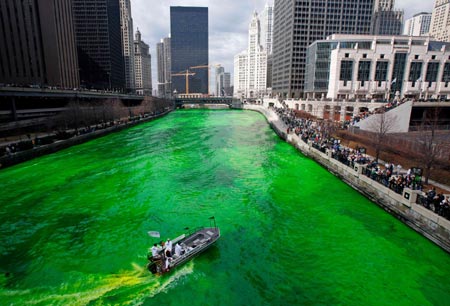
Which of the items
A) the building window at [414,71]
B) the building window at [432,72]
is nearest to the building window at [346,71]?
the building window at [414,71]

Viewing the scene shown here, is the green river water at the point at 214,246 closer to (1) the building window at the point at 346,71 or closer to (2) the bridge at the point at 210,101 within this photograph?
(1) the building window at the point at 346,71

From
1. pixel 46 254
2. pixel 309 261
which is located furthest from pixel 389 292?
pixel 46 254

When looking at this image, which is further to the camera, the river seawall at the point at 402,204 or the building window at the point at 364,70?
the building window at the point at 364,70

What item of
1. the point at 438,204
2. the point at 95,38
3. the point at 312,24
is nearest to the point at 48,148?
the point at 438,204

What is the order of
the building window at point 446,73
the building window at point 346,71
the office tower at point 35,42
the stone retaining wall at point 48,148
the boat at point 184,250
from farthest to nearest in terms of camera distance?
the office tower at point 35,42 < the building window at point 346,71 < the building window at point 446,73 < the stone retaining wall at point 48,148 < the boat at point 184,250

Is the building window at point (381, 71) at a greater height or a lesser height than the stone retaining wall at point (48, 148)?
greater

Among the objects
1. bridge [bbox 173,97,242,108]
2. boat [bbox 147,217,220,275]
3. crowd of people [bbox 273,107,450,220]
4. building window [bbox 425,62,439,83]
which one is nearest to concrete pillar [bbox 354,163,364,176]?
crowd of people [bbox 273,107,450,220]
